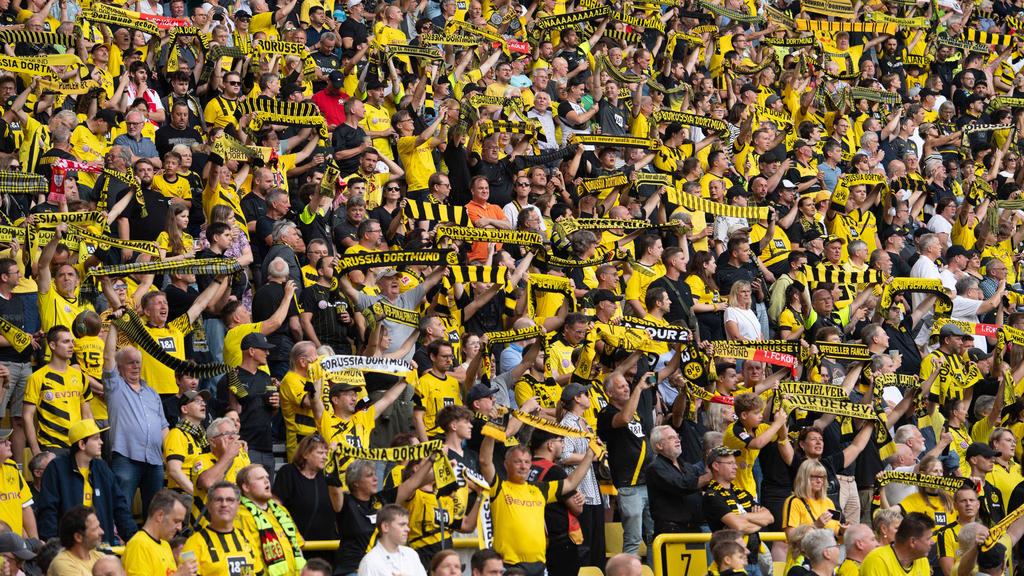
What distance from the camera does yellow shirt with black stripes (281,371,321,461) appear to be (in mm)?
9992

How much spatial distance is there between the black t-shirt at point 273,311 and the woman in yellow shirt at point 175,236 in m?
0.58

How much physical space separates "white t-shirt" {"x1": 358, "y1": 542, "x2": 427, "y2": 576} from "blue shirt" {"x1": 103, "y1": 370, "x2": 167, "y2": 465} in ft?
6.01

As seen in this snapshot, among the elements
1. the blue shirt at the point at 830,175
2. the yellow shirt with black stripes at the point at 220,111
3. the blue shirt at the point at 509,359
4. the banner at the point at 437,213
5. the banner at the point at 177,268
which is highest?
the yellow shirt with black stripes at the point at 220,111

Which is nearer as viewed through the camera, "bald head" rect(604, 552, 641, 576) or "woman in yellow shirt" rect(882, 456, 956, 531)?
"bald head" rect(604, 552, 641, 576)

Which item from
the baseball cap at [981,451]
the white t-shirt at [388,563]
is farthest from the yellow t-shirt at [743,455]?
the white t-shirt at [388,563]

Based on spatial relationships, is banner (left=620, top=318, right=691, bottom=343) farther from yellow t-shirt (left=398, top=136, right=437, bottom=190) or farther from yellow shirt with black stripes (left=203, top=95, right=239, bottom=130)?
yellow shirt with black stripes (left=203, top=95, right=239, bottom=130)

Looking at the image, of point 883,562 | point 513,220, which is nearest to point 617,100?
point 513,220

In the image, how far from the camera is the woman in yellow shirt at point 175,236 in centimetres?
1123

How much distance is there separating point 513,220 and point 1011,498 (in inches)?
175

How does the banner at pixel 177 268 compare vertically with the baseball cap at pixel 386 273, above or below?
above

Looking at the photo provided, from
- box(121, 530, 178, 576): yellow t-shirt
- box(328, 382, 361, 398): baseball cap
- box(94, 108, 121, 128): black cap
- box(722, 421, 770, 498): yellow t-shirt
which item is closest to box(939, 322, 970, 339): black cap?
box(722, 421, 770, 498): yellow t-shirt

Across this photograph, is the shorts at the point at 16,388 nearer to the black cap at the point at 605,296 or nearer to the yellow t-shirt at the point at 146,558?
the yellow t-shirt at the point at 146,558

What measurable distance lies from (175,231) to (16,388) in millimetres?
1727

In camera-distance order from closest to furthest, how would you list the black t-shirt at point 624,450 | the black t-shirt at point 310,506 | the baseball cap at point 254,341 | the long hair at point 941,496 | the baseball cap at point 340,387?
the black t-shirt at point 310,506
the baseball cap at point 340,387
the baseball cap at point 254,341
the black t-shirt at point 624,450
the long hair at point 941,496
